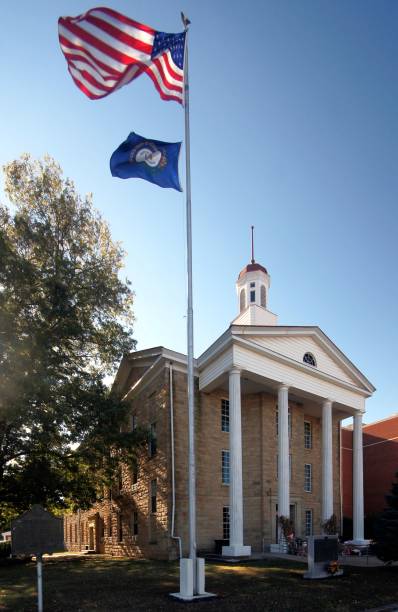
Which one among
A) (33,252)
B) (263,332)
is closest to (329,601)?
(263,332)

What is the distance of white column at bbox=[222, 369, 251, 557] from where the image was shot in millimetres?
23058

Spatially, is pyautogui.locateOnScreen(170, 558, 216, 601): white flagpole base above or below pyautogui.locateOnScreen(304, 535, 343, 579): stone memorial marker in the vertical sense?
above

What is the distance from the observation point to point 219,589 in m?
14.6

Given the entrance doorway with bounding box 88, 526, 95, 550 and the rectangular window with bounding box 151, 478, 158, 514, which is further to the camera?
the entrance doorway with bounding box 88, 526, 95, 550

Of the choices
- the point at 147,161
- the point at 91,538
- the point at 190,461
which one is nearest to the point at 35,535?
the point at 190,461

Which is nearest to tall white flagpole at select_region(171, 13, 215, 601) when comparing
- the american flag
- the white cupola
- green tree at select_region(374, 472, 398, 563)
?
the american flag

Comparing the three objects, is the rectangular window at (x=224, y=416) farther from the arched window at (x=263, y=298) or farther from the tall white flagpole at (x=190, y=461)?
the tall white flagpole at (x=190, y=461)

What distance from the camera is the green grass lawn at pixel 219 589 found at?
12.6 m

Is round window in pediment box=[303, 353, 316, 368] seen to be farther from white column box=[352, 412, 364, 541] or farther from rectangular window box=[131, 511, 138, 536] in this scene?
rectangular window box=[131, 511, 138, 536]

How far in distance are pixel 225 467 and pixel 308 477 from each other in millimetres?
7267

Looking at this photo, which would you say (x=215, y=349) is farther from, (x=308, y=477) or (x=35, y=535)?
(x=35, y=535)

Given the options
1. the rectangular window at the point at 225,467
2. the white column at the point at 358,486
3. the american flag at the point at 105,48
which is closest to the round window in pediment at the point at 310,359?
the white column at the point at 358,486

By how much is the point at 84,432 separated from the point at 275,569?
34.5 ft

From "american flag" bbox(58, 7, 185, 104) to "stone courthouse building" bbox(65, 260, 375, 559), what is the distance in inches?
573
